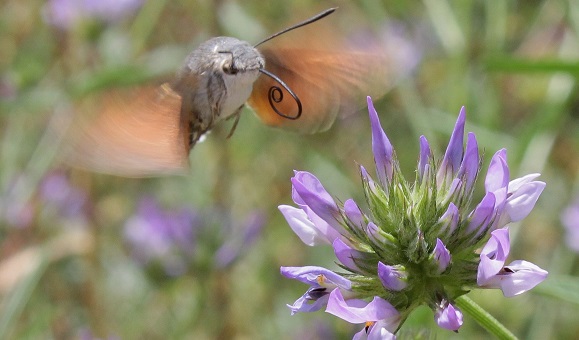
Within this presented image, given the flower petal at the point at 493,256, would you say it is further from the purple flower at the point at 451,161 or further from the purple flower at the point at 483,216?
the purple flower at the point at 451,161

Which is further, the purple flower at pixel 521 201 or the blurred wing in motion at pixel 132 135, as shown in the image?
the blurred wing in motion at pixel 132 135

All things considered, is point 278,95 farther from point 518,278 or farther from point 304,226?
point 518,278

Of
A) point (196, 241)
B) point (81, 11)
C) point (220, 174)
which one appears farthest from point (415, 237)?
point (81, 11)

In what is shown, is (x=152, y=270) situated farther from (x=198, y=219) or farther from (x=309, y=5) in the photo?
(x=309, y=5)

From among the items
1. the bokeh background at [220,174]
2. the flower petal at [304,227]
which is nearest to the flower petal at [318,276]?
the flower petal at [304,227]

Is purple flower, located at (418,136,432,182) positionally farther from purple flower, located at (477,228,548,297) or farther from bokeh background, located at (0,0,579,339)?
bokeh background, located at (0,0,579,339)

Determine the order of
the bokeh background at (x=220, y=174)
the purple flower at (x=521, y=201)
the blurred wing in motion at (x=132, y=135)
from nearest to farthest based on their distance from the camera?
the purple flower at (x=521, y=201), the blurred wing in motion at (x=132, y=135), the bokeh background at (x=220, y=174)
